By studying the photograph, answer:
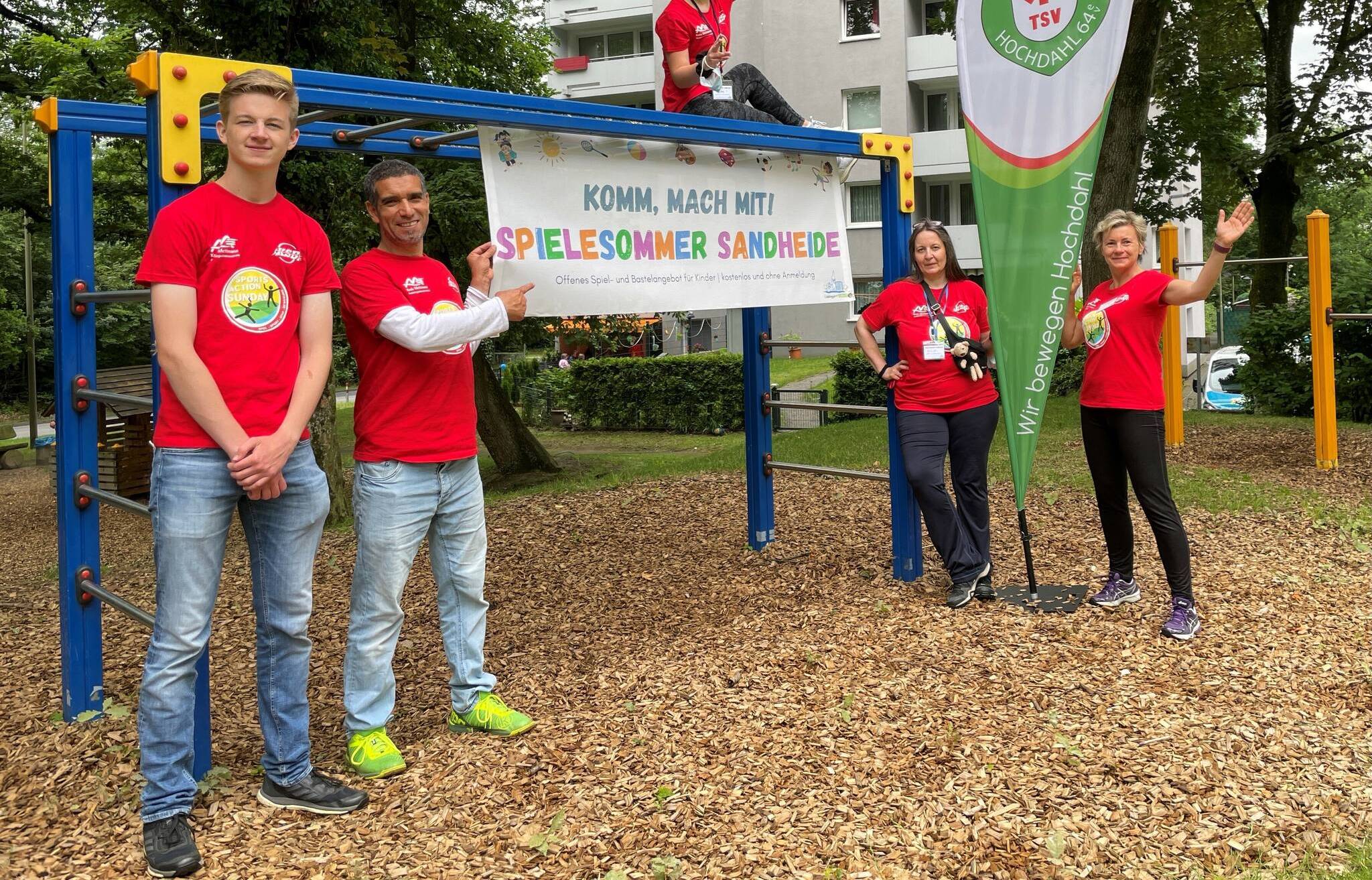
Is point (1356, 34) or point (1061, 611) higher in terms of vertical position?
point (1356, 34)

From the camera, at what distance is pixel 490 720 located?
369cm

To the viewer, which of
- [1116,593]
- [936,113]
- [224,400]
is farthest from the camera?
[936,113]

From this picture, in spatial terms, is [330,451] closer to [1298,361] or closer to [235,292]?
[235,292]

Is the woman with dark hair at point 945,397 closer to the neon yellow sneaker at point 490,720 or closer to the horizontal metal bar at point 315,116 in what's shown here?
the neon yellow sneaker at point 490,720

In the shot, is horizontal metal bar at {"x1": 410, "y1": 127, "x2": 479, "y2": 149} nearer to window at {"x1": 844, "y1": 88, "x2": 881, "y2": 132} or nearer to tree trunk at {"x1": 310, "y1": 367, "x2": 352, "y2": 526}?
tree trunk at {"x1": 310, "y1": 367, "x2": 352, "y2": 526}

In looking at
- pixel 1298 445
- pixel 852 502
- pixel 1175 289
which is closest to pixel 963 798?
pixel 1175 289

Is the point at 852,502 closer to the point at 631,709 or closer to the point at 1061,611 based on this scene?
the point at 1061,611

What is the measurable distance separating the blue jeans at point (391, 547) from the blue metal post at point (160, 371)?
384 millimetres

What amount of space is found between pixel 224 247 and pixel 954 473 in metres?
3.33

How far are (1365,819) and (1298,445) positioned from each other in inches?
307

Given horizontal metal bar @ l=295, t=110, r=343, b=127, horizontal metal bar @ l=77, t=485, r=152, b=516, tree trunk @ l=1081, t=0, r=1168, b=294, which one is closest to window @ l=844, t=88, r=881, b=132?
tree trunk @ l=1081, t=0, r=1168, b=294

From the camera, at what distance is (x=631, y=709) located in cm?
393

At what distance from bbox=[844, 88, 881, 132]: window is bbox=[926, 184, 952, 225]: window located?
7.60 feet

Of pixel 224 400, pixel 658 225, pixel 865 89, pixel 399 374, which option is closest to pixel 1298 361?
pixel 658 225
